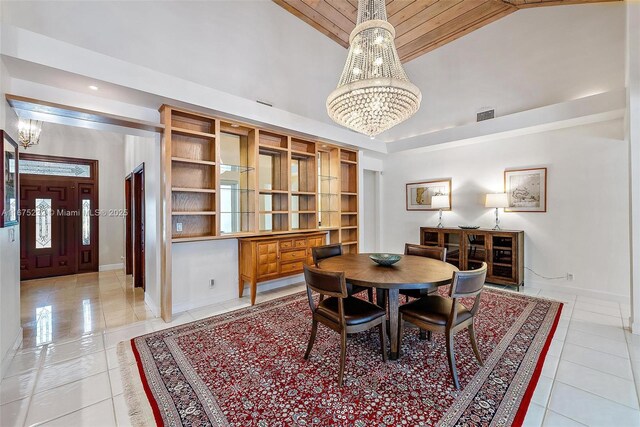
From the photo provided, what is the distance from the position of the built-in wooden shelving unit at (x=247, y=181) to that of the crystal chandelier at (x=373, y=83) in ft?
5.82

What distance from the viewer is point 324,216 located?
5.39m

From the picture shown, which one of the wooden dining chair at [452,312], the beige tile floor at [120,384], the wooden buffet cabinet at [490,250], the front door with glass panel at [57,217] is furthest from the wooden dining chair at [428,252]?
the front door with glass panel at [57,217]

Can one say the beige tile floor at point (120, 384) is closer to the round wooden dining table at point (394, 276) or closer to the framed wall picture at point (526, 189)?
the round wooden dining table at point (394, 276)

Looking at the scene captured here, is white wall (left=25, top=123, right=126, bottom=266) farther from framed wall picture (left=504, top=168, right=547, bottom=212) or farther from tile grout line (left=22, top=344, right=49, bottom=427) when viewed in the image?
framed wall picture (left=504, top=168, right=547, bottom=212)

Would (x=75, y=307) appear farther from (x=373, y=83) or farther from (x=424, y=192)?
(x=424, y=192)

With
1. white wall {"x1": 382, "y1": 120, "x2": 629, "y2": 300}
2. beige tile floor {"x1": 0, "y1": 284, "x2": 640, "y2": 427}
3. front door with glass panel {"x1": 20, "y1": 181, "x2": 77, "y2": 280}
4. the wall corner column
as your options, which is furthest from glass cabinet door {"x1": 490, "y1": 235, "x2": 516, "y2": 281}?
front door with glass panel {"x1": 20, "y1": 181, "x2": 77, "y2": 280}

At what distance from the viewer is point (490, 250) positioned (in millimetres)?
4625

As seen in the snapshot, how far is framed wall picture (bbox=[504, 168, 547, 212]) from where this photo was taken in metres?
4.44

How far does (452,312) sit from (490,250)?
3159 millimetres

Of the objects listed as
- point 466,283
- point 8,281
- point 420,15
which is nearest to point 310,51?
point 420,15

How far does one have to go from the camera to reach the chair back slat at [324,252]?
11.1 feet

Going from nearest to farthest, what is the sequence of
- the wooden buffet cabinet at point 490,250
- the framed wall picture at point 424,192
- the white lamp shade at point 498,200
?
the wooden buffet cabinet at point 490,250, the white lamp shade at point 498,200, the framed wall picture at point 424,192

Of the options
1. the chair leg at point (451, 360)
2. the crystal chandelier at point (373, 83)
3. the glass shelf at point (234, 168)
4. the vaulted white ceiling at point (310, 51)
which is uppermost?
the vaulted white ceiling at point (310, 51)

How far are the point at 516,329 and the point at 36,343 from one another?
4984mm
